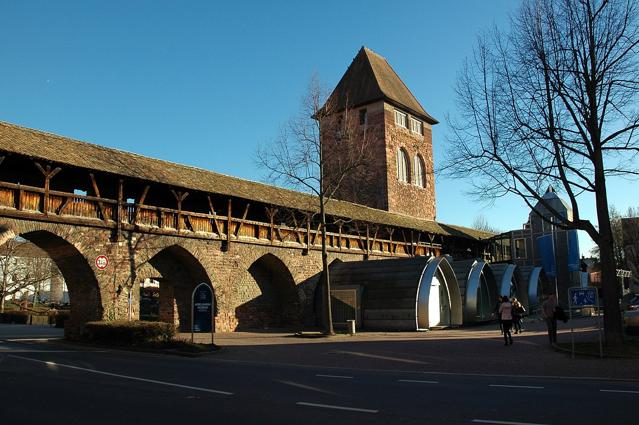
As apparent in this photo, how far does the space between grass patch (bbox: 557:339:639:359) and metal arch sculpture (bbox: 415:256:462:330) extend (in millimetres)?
9509

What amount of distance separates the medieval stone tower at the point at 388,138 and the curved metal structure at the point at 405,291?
1601 cm

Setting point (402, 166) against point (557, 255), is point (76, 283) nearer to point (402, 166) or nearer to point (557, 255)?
point (402, 166)

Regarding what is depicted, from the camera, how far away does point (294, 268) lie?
2878cm

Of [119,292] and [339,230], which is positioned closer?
[119,292]

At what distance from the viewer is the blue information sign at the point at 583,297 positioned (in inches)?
551

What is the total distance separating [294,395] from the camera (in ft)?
28.1

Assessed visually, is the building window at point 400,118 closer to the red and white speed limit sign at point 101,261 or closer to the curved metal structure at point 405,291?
the curved metal structure at point 405,291

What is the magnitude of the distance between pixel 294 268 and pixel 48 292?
70316 mm

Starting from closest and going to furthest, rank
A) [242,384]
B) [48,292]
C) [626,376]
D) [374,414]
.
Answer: [374,414] < [242,384] < [626,376] < [48,292]

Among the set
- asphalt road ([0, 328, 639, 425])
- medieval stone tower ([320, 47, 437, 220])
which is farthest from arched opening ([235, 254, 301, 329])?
medieval stone tower ([320, 47, 437, 220])

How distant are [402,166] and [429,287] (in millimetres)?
25077

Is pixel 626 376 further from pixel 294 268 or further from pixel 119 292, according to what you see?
pixel 294 268

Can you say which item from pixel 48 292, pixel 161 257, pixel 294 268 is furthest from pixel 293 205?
pixel 48 292

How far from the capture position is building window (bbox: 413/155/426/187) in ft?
167
